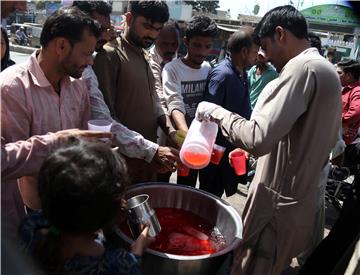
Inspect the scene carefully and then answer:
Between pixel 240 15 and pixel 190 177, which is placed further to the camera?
pixel 240 15

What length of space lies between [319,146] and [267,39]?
2.12ft

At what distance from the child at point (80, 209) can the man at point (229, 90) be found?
1.79m

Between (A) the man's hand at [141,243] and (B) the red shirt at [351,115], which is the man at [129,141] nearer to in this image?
(A) the man's hand at [141,243]

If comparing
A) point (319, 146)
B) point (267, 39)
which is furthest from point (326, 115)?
point (267, 39)

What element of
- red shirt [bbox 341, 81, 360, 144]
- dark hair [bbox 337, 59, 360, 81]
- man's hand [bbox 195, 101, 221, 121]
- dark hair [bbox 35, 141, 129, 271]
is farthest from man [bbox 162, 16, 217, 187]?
dark hair [bbox 337, 59, 360, 81]

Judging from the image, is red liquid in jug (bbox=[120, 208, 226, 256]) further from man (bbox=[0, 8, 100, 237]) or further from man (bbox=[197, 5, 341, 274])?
man (bbox=[0, 8, 100, 237])

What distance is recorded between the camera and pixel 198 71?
9.88 ft

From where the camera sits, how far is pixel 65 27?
1547mm

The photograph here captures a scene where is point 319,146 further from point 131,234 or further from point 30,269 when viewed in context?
point 30,269

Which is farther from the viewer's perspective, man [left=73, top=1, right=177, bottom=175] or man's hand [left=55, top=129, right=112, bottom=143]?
man [left=73, top=1, right=177, bottom=175]

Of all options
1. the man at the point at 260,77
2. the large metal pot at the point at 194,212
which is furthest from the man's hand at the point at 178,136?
the man at the point at 260,77

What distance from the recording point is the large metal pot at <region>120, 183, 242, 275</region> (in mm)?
1317

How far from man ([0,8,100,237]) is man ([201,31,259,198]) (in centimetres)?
135

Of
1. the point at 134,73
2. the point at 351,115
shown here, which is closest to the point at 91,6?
the point at 134,73
